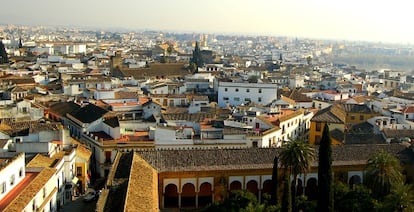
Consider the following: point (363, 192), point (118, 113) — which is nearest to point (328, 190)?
point (363, 192)

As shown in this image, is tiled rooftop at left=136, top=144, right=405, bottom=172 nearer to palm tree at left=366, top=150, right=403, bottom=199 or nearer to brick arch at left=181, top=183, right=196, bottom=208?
brick arch at left=181, top=183, right=196, bottom=208

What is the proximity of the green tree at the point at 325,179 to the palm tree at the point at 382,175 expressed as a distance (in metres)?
4.87

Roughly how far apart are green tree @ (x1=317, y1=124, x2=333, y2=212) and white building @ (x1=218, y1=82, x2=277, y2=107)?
36051 millimetres

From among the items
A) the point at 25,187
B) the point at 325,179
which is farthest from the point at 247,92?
the point at 25,187

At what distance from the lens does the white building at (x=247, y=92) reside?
65.4 m

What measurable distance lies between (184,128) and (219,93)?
2423 cm

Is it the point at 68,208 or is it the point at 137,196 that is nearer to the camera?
the point at 137,196

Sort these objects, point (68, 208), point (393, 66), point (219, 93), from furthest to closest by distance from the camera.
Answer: point (393, 66) < point (219, 93) < point (68, 208)

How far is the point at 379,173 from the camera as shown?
32.0m

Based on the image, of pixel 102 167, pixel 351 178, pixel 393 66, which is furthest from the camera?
pixel 393 66

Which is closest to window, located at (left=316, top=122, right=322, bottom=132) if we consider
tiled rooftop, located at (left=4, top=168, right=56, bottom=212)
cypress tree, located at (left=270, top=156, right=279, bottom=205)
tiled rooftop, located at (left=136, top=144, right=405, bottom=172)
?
tiled rooftop, located at (left=136, top=144, right=405, bottom=172)

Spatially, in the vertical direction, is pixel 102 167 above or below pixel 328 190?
below

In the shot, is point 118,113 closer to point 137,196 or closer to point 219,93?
point 219,93

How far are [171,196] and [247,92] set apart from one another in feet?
102
